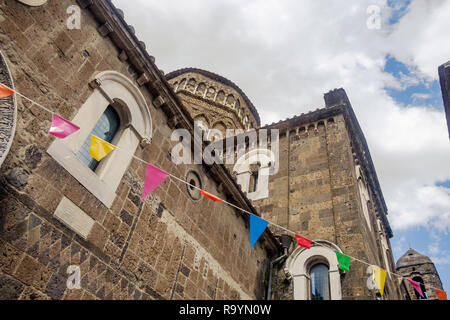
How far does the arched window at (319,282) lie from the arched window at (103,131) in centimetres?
627

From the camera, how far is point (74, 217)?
371cm

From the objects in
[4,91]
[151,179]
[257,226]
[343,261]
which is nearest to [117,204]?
[151,179]

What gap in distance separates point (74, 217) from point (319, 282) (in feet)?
21.2

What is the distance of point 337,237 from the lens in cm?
845

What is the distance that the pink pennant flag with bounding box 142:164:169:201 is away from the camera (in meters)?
4.66

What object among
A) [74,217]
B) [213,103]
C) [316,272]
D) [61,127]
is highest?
[213,103]

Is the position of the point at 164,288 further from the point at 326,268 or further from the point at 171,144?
the point at 326,268

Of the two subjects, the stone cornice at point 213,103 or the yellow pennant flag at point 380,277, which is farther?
the stone cornice at point 213,103

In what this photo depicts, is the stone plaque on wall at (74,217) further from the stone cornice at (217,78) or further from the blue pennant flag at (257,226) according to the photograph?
the stone cornice at (217,78)

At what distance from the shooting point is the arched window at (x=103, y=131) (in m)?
4.18

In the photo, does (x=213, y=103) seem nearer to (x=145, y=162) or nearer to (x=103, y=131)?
(x=103, y=131)

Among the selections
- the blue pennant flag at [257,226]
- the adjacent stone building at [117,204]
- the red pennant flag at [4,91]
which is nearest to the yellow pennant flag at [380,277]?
the adjacent stone building at [117,204]

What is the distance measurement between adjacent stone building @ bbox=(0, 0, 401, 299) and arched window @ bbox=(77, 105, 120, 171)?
0.8 inches
